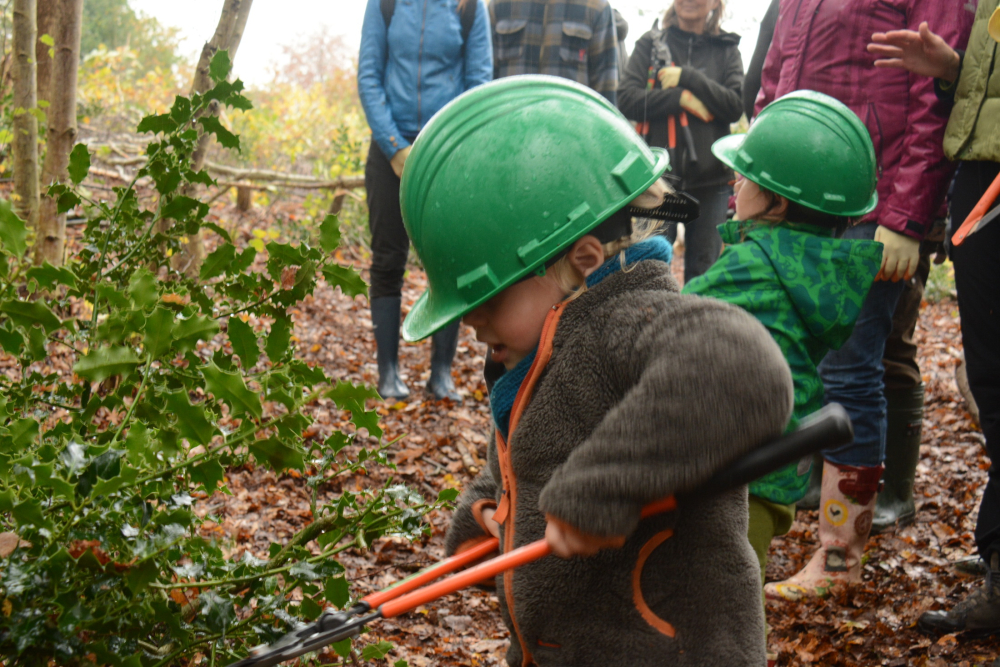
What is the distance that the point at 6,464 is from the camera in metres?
1.30

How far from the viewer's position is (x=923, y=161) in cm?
305

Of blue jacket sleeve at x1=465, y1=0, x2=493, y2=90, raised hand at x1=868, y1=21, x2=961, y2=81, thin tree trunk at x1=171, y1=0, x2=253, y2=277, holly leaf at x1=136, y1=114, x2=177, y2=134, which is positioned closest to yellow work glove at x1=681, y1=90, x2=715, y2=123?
blue jacket sleeve at x1=465, y1=0, x2=493, y2=90

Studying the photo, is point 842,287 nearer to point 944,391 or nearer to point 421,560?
point 421,560

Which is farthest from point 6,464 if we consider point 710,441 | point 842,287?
point 842,287

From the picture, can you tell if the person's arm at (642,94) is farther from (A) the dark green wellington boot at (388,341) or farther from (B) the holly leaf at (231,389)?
(B) the holly leaf at (231,389)

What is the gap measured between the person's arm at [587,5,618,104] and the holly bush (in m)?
3.72

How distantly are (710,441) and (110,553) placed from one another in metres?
0.99

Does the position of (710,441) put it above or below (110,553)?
above

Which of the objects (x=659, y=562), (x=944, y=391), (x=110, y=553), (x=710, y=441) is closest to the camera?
(x=710, y=441)

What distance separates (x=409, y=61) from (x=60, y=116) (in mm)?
1838

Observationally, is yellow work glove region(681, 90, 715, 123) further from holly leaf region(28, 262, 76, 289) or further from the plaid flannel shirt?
holly leaf region(28, 262, 76, 289)

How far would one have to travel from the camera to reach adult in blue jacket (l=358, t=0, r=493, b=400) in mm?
4695

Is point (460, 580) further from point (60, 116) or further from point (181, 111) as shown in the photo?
point (60, 116)

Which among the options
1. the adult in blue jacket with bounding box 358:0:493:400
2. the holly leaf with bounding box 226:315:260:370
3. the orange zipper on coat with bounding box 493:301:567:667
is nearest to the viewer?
the holly leaf with bounding box 226:315:260:370
